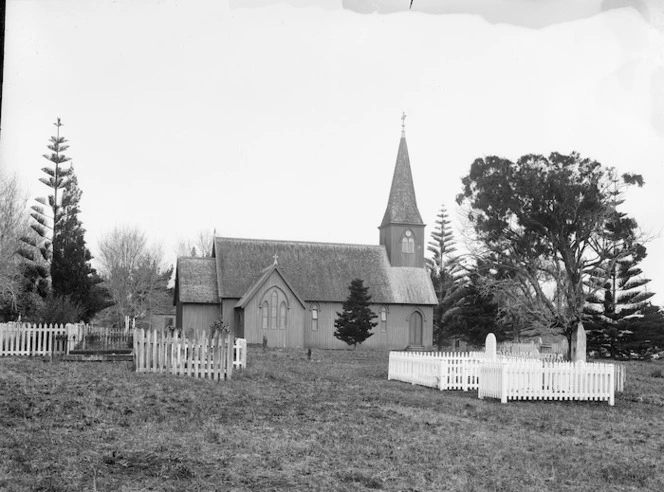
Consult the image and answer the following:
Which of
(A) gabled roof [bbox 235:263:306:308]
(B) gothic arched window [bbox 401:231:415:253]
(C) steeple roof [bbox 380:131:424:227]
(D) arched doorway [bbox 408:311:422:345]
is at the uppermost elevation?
(C) steeple roof [bbox 380:131:424:227]

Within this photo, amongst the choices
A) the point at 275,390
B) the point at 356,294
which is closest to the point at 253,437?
the point at 275,390

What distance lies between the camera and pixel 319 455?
34.7 feet

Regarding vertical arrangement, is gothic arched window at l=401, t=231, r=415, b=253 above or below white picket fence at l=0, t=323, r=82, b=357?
above

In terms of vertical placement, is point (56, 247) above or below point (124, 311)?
above

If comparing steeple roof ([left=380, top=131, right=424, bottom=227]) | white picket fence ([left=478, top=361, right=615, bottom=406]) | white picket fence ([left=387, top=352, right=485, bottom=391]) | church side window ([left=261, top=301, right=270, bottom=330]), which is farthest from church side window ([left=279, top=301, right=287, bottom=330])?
white picket fence ([left=478, top=361, right=615, bottom=406])

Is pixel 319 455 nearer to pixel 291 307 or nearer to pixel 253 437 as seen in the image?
pixel 253 437

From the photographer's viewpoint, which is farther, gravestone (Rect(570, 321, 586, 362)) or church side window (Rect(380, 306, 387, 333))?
church side window (Rect(380, 306, 387, 333))

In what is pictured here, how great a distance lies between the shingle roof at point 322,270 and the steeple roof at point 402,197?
313cm

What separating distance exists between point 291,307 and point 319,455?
1686 inches

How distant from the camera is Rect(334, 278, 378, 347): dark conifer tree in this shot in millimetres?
52375

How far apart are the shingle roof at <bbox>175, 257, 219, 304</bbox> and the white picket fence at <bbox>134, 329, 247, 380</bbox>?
3278 centimetres

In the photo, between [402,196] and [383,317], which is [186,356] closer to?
[383,317]

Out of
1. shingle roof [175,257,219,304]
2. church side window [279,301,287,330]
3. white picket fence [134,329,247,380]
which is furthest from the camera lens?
shingle roof [175,257,219,304]

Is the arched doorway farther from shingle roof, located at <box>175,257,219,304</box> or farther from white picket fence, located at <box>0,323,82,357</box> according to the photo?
white picket fence, located at <box>0,323,82,357</box>
